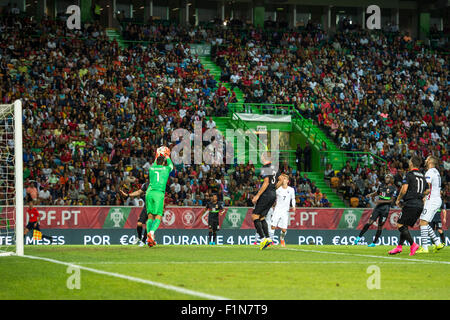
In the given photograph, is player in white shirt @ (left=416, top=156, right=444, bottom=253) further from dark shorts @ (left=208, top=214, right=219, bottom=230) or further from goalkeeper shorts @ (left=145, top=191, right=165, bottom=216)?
dark shorts @ (left=208, top=214, right=219, bottom=230)

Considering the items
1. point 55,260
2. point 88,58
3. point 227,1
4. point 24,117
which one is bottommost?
point 55,260

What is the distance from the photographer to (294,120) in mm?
39188

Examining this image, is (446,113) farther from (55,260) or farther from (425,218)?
(55,260)

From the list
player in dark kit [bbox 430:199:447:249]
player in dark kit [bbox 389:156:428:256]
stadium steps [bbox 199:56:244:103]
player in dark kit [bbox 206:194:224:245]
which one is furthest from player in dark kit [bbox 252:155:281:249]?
stadium steps [bbox 199:56:244:103]

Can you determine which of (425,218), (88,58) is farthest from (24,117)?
(425,218)

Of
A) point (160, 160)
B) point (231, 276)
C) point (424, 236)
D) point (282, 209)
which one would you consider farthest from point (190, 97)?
point (231, 276)

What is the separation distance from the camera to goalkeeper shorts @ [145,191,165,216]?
17500 millimetres

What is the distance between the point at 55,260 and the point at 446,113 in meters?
32.7

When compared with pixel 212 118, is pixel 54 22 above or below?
above

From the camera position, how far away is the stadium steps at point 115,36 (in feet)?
139

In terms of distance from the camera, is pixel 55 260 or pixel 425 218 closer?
pixel 55 260
